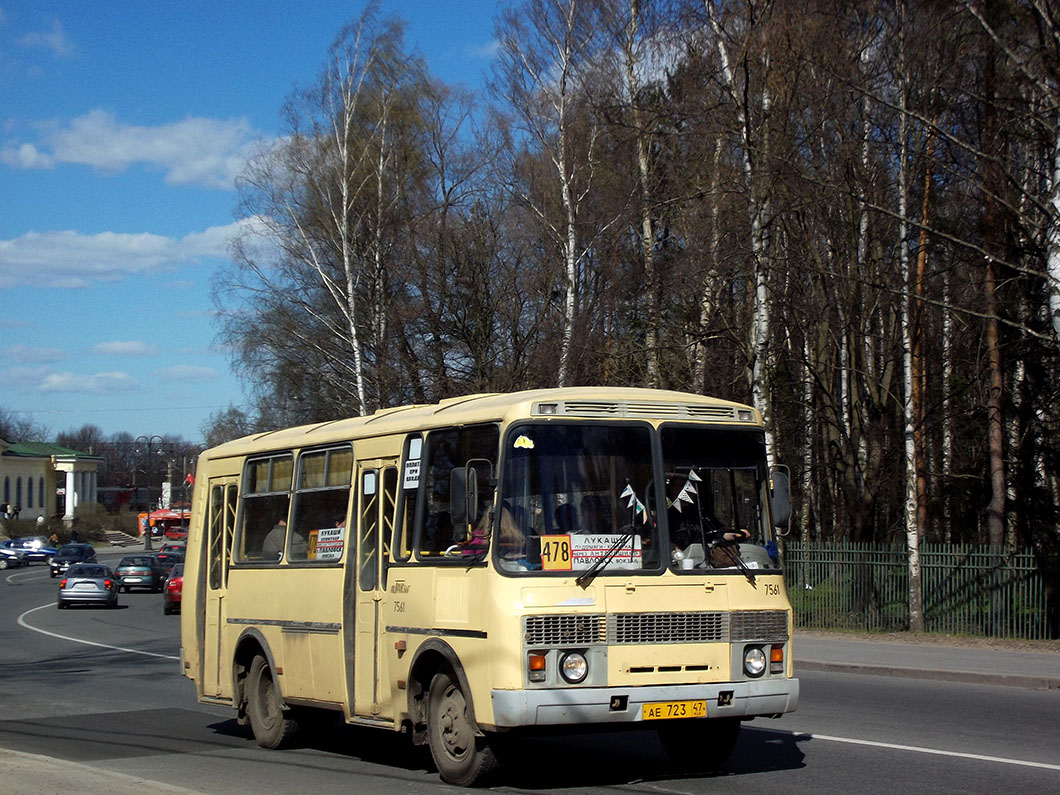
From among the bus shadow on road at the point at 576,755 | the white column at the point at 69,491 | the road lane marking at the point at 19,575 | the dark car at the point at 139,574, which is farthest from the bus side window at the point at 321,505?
the white column at the point at 69,491

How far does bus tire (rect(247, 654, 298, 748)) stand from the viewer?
1147 centimetres

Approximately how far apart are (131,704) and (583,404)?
9008mm

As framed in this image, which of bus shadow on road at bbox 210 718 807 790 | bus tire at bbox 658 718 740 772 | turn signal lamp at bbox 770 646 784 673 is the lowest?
bus shadow on road at bbox 210 718 807 790

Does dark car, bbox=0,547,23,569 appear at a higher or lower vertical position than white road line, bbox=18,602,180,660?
lower

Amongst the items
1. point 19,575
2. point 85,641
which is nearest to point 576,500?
point 85,641

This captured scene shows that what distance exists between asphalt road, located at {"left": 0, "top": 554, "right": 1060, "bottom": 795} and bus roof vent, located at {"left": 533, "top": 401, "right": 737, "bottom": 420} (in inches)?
100

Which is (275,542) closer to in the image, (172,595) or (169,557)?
(172,595)

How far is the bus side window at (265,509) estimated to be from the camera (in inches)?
463

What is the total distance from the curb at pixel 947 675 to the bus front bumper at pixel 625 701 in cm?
807

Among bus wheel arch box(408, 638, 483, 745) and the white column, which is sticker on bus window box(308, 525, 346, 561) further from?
the white column

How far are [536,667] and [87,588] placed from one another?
1404 inches

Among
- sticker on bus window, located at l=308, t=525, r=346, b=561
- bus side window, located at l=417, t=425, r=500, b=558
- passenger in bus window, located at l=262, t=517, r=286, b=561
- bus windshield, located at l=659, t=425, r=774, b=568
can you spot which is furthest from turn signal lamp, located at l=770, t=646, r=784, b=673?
passenger in bus window, located at l=262, t=517, r=286, b=561

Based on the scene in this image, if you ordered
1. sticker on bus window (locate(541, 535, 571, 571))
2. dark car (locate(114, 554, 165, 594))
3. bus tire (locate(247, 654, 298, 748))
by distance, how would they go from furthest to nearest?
1. dark car (locate(114, 554, 165, 594))
2. bus tire (locate(247, 654, 298, 748))
3. sticker on bus window (locate(541, 535, 571, 571))

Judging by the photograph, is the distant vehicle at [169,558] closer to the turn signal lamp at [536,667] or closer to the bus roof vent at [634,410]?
the bus roof vent at [634,410]
